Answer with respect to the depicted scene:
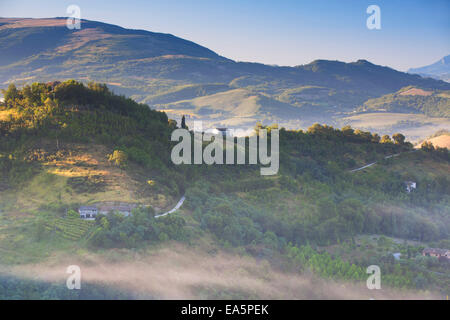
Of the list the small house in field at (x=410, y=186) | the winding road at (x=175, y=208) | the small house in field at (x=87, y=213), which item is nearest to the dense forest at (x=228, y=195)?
the small house in field at (x=410, y=186)

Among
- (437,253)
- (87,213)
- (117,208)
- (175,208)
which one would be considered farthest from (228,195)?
(437,253)

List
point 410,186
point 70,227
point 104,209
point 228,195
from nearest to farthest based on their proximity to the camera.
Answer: point 70,227
point 104,209
point 228,195
point 410,186

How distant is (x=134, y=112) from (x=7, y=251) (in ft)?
46.0

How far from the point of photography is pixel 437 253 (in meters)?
23.7

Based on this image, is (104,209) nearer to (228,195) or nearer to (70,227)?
(70,227)

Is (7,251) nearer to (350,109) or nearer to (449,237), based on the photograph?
(449,237)

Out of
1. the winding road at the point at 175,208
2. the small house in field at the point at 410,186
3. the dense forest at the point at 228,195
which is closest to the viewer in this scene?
the dense forest at the point at 228,195

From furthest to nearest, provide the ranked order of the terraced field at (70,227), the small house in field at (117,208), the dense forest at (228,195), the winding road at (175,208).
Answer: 1. the winding road at (175,208)
2. the dense forest at (228,195)
3. the small house in field at (117,208)
4. the terraced field at (70,227)

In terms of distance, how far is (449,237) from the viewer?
1169 inches

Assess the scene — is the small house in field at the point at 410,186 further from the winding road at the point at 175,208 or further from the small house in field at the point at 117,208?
the small house in field at the point at 117,208

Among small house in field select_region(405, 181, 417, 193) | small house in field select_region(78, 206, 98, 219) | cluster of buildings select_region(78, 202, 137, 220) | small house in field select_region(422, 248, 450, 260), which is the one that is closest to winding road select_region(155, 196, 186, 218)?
cluster of buildings select_region(78, 202, 137, 220)

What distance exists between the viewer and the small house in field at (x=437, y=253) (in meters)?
23.2

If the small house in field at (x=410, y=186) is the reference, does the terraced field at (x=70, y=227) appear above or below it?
above


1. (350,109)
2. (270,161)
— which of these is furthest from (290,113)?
(270,161)
